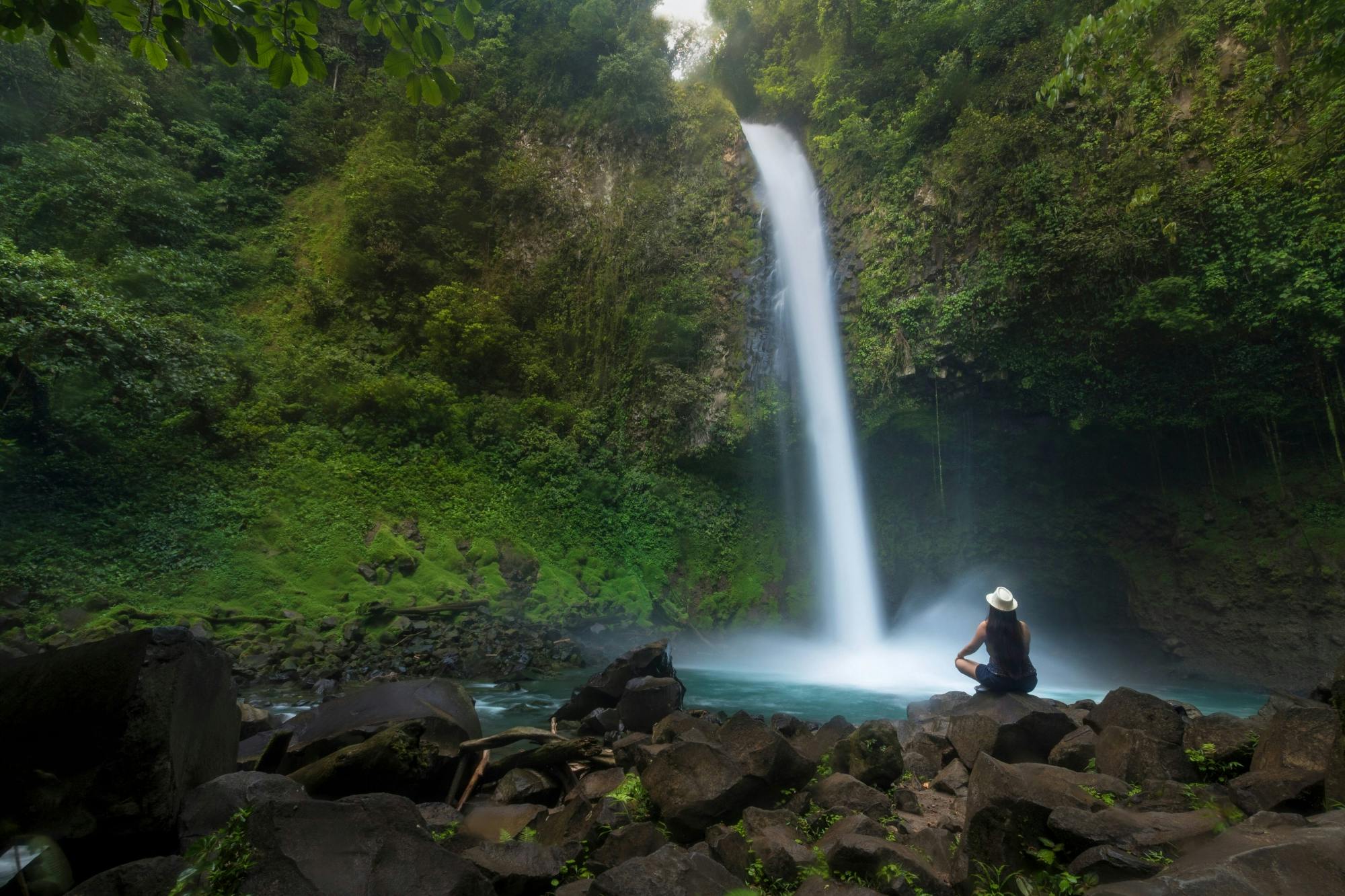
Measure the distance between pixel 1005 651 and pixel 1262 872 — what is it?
4.03 m

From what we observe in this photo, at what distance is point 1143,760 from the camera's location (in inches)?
146

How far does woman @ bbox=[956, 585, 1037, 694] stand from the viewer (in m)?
5.64

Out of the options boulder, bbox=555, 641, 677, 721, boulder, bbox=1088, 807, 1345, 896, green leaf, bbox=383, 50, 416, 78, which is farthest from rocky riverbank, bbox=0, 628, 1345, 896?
green leaf, bbox=383, 50, 416, 78

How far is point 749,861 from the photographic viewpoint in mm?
2939

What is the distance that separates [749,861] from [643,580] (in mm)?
13420

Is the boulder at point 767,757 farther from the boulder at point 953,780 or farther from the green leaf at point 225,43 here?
the green leaf at point 225,43

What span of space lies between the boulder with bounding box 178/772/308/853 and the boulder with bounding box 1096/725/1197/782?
4.37 metres

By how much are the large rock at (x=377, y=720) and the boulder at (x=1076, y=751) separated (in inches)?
161

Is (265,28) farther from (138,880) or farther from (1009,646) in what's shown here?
(1009,646)

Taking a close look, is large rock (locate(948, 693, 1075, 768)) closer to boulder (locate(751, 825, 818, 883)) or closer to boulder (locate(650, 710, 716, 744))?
boulder (locate(650, 710, 716, 744))

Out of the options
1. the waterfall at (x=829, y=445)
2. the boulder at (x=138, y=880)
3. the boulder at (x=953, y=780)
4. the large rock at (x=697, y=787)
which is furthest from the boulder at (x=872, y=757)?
the waterfall at (x=829, y=445)

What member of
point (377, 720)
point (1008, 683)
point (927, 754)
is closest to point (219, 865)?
point (377, 720)

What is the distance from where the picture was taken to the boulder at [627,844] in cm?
303

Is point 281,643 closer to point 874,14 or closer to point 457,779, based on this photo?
point 457,779
